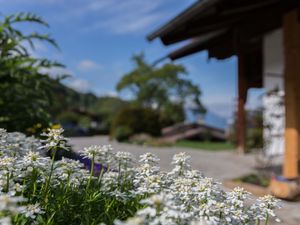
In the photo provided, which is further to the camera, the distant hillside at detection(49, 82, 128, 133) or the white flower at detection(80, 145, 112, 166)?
the distant hillside at detection(49, 82, 128, 133)

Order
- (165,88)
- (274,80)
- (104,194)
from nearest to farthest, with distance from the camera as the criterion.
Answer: (104,194)
(274,80)
(165,88)

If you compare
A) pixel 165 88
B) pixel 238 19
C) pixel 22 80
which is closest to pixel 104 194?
pixel 22 80

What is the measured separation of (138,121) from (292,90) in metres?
14.2

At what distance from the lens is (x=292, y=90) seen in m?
5.01

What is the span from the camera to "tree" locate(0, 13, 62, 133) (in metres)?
3.53

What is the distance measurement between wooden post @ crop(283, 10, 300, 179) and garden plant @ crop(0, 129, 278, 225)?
12.6 ft

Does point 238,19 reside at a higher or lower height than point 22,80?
higher

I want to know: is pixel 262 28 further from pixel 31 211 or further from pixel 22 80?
pixel 31 211

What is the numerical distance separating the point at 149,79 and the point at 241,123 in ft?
72.1

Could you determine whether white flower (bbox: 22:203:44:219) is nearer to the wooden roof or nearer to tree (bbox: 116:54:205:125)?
the wooden roof

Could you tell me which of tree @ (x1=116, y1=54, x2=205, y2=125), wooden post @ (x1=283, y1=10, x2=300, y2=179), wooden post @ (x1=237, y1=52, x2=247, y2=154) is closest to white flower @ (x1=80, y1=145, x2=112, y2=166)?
wooden post @ (x1=283, y1=10, x2=300, y2=179)

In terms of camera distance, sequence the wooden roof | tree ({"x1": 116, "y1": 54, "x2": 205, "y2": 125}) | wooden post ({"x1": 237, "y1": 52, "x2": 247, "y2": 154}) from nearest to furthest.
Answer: the wooden roof
wooden post ({"x1": 237, "y1": 52, "x2": 247, "y2": 154})
tree ({"x1": 116, "y1": 54, "x2": 205, "y2": 125})

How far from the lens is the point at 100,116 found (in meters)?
48.4

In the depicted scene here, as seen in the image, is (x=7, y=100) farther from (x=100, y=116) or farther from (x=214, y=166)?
(x=100, y=116)
